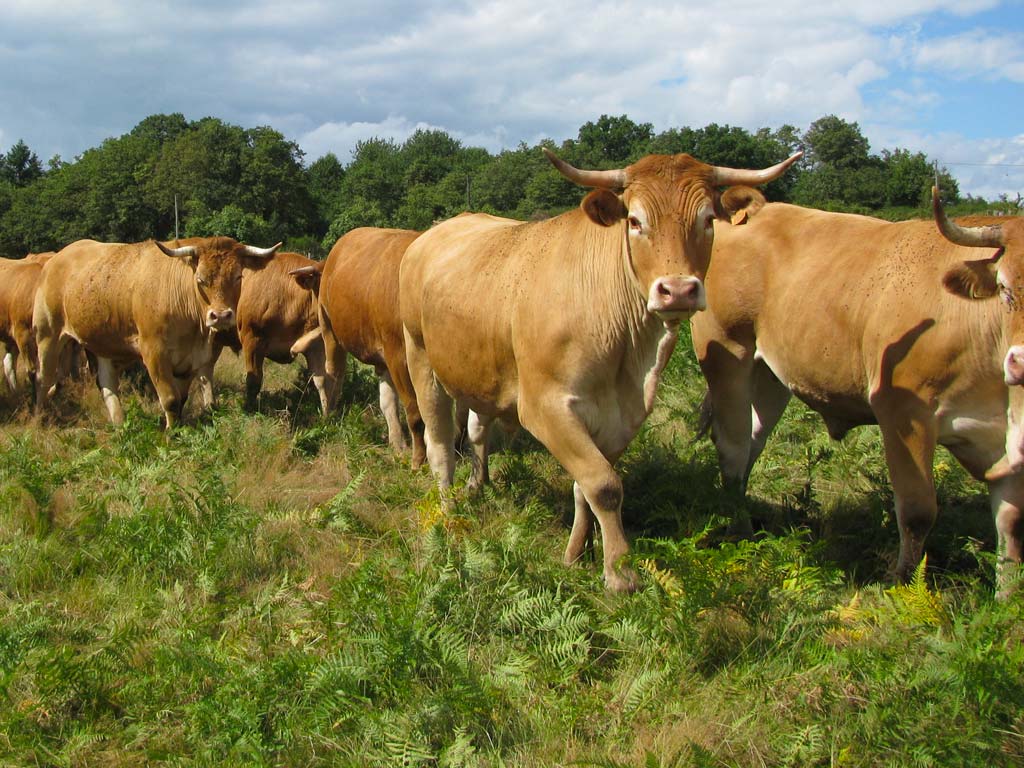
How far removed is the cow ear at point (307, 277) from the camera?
37.9 feet

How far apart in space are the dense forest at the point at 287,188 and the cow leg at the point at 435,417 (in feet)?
142

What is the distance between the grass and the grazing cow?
20.7ft

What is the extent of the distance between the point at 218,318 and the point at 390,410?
2.11 meters

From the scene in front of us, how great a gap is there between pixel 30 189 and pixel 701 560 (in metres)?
83.9

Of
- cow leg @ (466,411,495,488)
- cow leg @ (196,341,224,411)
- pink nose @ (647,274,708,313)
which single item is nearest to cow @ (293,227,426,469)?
cow leg @ (466,411,495,488)

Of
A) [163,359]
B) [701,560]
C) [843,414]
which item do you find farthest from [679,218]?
[163,359]

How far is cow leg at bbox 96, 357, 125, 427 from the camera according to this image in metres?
10.5

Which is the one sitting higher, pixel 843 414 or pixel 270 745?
pixel 843 414

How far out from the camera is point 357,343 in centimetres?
936

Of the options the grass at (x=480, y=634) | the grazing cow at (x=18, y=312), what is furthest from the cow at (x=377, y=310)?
the grazing cow at (x=18, y=312)

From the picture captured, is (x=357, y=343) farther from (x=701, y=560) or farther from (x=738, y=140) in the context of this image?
(x=738, y=140)

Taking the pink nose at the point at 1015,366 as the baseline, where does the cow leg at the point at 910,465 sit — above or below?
below

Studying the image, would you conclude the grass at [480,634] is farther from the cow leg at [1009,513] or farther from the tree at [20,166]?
the tree at [20,166]

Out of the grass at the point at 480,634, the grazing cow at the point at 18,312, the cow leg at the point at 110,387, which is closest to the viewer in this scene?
the grass at the point at 480,634
